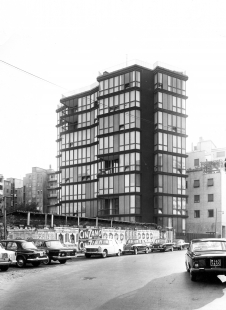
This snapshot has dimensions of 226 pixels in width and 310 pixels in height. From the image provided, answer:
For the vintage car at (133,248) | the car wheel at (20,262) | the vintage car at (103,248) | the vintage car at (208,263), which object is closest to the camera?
the vintage car at (208,263)

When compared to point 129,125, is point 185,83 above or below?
above

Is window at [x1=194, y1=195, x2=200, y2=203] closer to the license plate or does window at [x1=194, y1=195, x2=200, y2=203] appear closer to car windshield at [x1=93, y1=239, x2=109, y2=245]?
car windshield at [x1=93, y1=239, x2=109, y2=245]

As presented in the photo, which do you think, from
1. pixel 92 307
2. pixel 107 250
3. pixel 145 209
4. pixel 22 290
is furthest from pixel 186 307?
pixel 145 209

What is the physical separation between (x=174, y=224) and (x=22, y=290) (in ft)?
177

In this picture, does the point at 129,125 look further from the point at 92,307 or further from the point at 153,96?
the point at 92,307

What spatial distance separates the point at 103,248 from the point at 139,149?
104ft

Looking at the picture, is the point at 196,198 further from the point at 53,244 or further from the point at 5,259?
the point at 5,259

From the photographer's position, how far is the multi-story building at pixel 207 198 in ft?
241

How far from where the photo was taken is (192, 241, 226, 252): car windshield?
53.2 feet

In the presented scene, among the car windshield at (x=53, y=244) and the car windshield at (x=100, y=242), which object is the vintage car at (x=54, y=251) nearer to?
the car windshield at (x=53, y=244)

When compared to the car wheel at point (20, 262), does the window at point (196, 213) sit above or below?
above

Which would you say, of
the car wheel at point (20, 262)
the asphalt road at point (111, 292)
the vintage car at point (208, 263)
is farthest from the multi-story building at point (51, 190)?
the vintage car at point (208, 263)

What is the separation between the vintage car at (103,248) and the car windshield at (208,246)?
16.7 metres

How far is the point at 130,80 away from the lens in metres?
64.9
